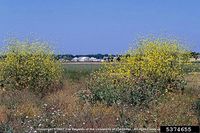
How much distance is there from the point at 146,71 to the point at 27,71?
5.80 metres

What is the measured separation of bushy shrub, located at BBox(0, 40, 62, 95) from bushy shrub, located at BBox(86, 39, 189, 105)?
9.35ft

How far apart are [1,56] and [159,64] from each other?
8344mm

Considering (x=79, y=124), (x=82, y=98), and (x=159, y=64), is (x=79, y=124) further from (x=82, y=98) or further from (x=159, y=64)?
(x=159, y=64)

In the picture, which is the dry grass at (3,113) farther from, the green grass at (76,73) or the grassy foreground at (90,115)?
the green grass at (76,73)

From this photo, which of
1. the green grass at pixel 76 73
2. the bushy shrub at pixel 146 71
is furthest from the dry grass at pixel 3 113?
the green grass at pixel 76 73

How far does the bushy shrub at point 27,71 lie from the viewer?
2489 centimetres

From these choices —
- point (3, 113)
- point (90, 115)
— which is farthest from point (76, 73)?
point (90, 115)

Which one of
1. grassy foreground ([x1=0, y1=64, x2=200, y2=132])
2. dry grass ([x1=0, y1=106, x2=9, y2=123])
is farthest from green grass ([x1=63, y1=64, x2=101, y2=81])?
dry grass ([x1=0, y1=106, x2=9, y2=123])

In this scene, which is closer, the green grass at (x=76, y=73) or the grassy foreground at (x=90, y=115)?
the grassy foreground at (x=90, y=115)

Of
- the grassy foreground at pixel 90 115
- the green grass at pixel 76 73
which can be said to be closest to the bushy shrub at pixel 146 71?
the grassy foreground at pixel 90 115

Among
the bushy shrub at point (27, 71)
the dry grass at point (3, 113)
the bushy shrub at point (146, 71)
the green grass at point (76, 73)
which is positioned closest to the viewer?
the dry grass at point (3, 113)

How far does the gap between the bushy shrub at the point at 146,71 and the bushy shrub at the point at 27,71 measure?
285 centimetres

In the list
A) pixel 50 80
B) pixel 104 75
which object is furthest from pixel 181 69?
pixel 50 80

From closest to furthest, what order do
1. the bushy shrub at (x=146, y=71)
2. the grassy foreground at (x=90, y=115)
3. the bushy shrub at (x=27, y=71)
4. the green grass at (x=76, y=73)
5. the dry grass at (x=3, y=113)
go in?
1. the grassy foreground at (x=90, y=115)
2. the dry grass at (x=3, y=113)
3. the bushy shrub at (x=146, y=71)
4. the bushy shrub at (x=27, y=71)
5. the green grass at (x=76, y=73)
